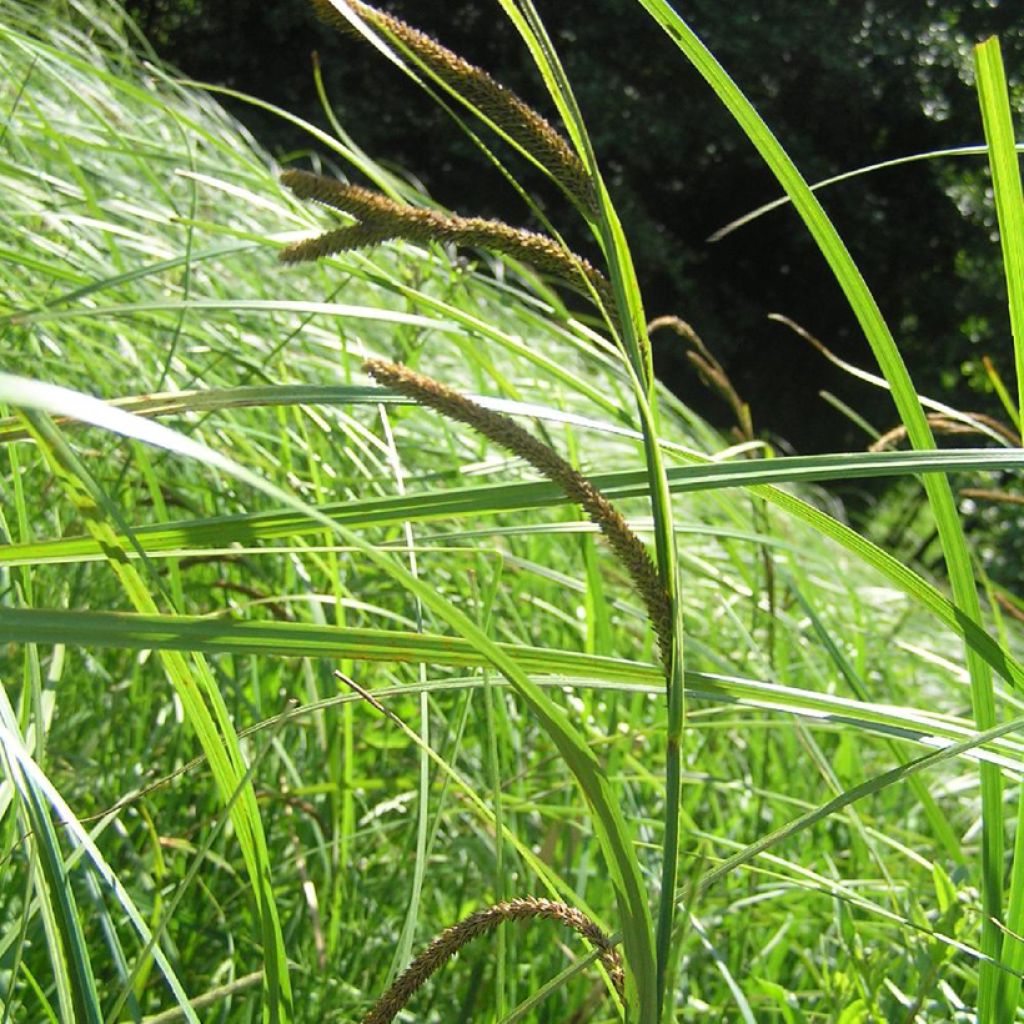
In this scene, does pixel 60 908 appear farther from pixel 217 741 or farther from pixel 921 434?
pixel 921 434

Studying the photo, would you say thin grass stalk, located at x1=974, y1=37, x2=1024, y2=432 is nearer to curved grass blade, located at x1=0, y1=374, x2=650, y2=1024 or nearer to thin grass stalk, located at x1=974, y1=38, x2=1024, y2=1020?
thin grass stalk, located at x1=974, y1=38, x2=1024, y2=1020

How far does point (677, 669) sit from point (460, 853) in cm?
77

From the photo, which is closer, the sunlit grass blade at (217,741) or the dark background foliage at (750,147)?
the sunlit grass blade at (217,741)

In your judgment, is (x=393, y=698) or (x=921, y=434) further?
(x=393, y=698)

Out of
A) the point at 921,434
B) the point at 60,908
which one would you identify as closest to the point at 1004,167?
the point at 921,434

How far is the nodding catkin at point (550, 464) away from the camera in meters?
0.43

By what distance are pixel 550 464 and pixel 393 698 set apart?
0.85m

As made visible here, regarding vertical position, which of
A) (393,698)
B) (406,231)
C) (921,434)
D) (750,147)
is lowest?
A: (393,698)

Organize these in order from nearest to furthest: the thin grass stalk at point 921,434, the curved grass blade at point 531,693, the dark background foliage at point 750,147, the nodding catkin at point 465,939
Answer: the curved grass blade at point 531,693 < the nodding catkin at point 465,939 < the thin grass stalk at point 921,434 < the dark background foliage at point 750,147

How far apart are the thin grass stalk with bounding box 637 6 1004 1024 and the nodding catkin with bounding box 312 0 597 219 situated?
0.14 meters

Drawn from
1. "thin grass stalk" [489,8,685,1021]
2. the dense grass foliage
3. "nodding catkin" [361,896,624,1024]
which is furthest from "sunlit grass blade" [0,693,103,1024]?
"thin grass stalk" [489,8,685,1021]

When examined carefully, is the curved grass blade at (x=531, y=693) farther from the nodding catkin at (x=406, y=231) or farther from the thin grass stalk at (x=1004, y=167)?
the thin grass stalk at (x=1004, y=167)

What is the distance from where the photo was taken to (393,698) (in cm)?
127

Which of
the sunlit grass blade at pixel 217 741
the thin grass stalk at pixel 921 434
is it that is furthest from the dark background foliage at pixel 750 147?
the sunlit grass blade at pixel 217 741
